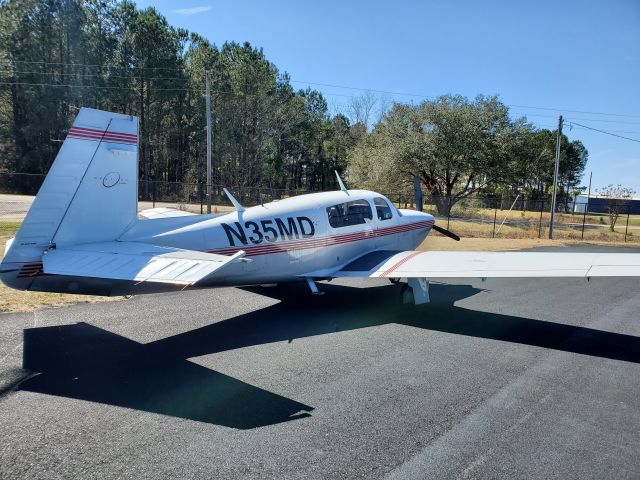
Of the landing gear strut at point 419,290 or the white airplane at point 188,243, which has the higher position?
the white airplane at point 188,243

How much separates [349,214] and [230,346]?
174 inches

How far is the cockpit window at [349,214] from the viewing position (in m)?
9.34

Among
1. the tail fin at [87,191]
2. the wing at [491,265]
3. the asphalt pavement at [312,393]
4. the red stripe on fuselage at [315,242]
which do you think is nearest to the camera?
the asphalt pavement at [312,393]

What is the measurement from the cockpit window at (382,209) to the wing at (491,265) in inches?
46.9

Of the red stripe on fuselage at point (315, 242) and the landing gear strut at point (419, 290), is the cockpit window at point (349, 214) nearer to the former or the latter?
the red stripe on fuselage at point (315, 242)

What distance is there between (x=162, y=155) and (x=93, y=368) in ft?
177

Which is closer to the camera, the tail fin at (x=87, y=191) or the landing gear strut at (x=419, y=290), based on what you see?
the tail fin at (x=87, y=191)

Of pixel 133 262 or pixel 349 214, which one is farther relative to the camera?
pixel 349 214

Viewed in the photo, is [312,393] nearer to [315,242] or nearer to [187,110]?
[315,242]

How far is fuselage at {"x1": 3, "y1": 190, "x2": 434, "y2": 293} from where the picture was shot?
7.02 m

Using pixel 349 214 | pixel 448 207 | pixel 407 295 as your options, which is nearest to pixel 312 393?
pixel 407 295

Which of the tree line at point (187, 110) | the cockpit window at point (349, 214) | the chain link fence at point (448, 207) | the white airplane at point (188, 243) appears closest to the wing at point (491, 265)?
the white airplane at point (188, 243)

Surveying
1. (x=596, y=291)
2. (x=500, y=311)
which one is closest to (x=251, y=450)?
(x=500, y=311)

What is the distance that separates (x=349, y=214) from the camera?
31.9 ft
